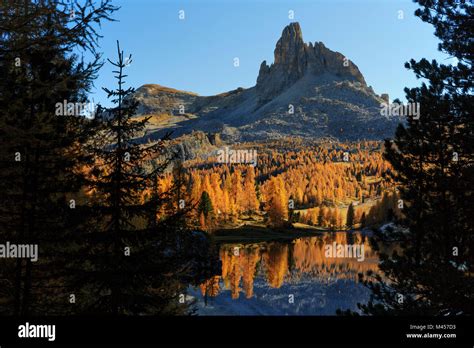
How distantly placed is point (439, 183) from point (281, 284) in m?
37.4

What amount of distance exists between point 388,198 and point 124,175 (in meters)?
133

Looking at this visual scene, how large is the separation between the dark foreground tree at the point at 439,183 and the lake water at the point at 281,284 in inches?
761

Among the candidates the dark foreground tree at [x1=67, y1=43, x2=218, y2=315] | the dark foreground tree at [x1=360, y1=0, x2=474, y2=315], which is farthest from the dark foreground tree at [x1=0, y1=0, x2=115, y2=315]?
the dark foreground tree at [x1=360, y1=0, x2=474, y2=315]

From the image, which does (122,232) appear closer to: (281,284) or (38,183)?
(38,183)

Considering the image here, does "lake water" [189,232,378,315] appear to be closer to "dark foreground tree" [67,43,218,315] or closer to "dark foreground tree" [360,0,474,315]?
"dark foreground tree" [360,0,474,315]

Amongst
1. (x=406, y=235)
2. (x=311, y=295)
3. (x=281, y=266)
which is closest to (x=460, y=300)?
(x=406, y=235)

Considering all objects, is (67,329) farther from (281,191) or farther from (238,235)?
(281,191)

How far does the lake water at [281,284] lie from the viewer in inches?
1623

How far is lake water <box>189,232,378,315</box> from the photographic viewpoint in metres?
41.2

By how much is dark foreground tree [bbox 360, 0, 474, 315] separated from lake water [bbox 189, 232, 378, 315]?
1933cm

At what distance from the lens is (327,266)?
2586 inches

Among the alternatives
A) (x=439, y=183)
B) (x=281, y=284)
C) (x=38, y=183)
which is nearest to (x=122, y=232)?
(x=38, y=183)

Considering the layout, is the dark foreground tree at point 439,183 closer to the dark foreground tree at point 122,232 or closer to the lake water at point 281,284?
the dark foreground tree at point 122,232

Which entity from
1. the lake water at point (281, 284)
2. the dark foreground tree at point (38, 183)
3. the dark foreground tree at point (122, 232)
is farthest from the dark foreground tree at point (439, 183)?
the lake water at point (281, 284)
